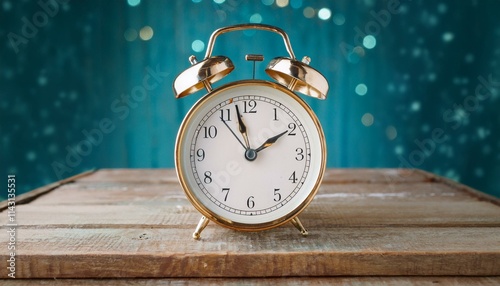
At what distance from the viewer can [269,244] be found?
0.81m

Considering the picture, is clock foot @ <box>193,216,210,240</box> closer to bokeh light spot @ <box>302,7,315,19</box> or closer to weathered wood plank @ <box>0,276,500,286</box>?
weathered wood plank @ <box>0,276,500,286</box>

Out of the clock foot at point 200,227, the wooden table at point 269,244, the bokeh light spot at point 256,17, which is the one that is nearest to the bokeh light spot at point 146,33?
the bokeh light spot at point 256,17

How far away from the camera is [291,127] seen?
2.86 ft

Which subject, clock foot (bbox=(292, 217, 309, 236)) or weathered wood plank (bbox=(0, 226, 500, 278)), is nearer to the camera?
weathered wood plank (bbox=(0, 226, 500, 278))

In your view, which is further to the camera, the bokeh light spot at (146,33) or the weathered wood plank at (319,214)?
the bokeh light spot at (146,33)

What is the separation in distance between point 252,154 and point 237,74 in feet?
5.24

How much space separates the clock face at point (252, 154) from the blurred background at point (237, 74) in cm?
153

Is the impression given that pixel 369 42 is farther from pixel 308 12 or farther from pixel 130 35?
pixel 130 35

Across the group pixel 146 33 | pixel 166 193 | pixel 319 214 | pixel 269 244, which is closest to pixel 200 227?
pixel 269 244

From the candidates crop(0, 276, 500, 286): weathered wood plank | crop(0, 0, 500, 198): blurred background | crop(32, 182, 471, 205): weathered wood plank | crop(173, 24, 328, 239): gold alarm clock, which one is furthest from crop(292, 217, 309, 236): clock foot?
crop(0, 0, 500, 198): blurred background

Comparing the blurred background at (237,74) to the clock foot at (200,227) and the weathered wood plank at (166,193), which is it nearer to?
the weathered wood plank at (166,193)

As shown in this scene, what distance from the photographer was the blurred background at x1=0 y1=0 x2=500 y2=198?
2395mm

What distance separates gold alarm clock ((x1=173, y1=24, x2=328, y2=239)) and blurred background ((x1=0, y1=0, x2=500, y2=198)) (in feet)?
5.03

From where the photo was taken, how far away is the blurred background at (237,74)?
2.39 metres
